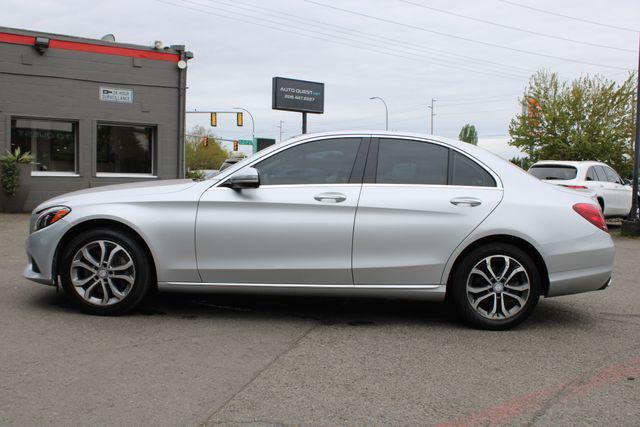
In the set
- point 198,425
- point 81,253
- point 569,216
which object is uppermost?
point 569,216

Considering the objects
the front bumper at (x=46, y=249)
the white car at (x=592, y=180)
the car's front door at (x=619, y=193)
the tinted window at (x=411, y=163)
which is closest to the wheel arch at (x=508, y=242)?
the tinted window at (x=411, y=163)

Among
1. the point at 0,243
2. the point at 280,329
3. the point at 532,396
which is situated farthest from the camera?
the point at 0,243

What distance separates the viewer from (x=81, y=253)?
5.26m

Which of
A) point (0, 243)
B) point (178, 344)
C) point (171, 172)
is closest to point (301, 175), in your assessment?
point (178, 344)

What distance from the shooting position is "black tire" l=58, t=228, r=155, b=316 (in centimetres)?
522

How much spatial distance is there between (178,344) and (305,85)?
2695 cm

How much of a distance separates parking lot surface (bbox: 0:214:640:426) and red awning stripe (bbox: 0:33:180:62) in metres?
12.0

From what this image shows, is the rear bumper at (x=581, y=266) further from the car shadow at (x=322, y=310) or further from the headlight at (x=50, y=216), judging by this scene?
the headlight at (x=50, y=216)

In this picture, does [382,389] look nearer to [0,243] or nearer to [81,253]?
[81,253]

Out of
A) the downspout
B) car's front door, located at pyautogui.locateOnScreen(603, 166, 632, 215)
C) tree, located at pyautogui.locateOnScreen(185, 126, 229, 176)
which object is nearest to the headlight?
the downspout

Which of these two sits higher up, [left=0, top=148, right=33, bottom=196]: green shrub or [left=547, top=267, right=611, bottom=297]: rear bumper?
[left=0, top=148, right=33, bottom=196]: green shrub

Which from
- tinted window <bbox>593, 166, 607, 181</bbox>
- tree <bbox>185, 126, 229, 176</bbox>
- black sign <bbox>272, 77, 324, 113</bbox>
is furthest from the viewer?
tree <bbox>185, 126, 229, 176</bbox>

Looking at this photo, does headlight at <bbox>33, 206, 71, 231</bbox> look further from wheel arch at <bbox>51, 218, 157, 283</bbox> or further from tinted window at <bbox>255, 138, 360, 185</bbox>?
tinted window at <bbox>255, 138, 360, 185</bbox>

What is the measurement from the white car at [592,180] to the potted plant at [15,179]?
11912mm
